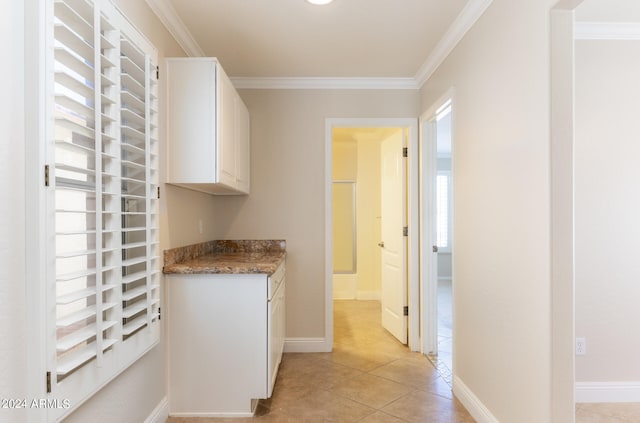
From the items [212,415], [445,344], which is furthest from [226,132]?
[445,344]

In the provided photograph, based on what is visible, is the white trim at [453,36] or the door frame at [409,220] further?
the door frame at [409,220]

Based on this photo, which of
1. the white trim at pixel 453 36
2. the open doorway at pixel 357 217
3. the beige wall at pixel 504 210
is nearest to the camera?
the beige wall at pixel 504 210

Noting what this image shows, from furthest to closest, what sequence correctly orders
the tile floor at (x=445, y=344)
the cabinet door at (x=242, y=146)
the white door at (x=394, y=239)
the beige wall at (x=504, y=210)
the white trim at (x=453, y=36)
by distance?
1. the white door at (x=394, y=239)
2. the tile floor at (x=445, y=344)
3. the cabinet door at (x=242, y=146)
4. the white trim at (x=453, y=36)
5. the beige wall at (x=504, y=210)

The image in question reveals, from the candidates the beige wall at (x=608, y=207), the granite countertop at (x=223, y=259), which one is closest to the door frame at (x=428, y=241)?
the beige wall at (x=608, y=207)

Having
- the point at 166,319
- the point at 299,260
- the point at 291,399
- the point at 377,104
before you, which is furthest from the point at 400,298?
the point at 166,319

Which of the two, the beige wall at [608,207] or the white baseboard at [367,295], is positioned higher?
the beige wall at [608,207]

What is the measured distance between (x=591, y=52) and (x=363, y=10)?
1.54 m

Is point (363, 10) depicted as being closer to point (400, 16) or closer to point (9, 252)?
point (400, 16)

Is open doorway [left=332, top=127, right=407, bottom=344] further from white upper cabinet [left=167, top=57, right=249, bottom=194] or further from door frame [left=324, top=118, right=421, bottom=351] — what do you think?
white upper cabinet [left=167, top=57, right=249, bottom=194]

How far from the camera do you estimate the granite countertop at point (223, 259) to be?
2.23 metres

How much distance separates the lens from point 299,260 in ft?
11.3

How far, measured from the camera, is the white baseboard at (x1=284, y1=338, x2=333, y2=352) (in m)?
3.44

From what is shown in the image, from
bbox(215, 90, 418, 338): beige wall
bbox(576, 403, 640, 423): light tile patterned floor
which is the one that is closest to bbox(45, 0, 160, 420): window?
bbox(215, 90, 418, 338): beige wall

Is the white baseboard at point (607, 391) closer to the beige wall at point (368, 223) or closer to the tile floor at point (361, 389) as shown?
the tile floor at point (361, 389)
